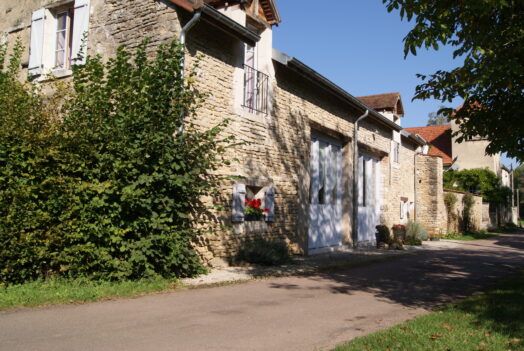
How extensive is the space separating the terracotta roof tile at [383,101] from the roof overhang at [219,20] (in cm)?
1273

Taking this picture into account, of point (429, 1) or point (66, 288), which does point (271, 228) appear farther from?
point (429, 1)

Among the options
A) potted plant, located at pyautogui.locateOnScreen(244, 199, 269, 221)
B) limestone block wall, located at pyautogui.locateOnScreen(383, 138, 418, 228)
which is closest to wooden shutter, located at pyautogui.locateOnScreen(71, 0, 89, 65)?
potted plant, located at pyautogui.locateOnScreen(244, 199, 269, 221)

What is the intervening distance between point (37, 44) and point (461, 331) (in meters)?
10.0

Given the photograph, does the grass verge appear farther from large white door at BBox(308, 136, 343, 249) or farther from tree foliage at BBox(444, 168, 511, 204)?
tree foliage at BBox(444, 168, 511, 204)

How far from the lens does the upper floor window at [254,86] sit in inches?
409

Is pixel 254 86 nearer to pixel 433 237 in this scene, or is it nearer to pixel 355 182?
pixel 355 182

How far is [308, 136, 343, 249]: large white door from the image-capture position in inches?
504

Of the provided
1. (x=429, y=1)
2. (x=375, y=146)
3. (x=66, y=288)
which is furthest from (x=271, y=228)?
(x=375, y=146)

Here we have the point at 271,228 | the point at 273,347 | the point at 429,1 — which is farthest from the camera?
the point at 271,228

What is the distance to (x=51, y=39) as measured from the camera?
407 inches

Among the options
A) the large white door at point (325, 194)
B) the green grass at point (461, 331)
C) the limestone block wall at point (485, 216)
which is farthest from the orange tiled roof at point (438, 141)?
the green grass at point (461, 331)

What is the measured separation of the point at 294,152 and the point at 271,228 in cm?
212

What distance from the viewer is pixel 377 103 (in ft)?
69.8

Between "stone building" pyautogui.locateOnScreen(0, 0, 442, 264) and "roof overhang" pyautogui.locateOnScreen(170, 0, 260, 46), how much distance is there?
0.02 m
